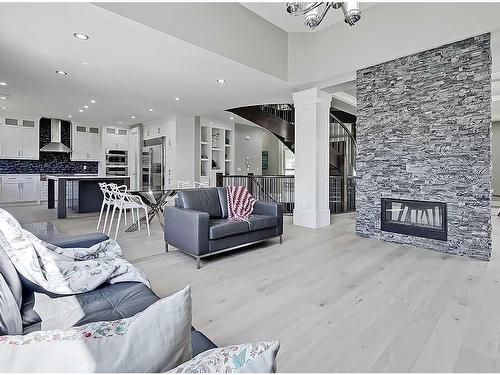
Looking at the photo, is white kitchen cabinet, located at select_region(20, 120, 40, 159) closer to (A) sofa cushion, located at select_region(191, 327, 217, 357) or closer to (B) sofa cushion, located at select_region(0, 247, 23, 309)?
(B) sofa cushion, located at select_region(0, 247, 23, 309)

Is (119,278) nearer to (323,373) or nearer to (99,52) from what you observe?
(323,373)

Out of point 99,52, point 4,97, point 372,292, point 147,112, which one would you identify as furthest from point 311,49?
point 4,97

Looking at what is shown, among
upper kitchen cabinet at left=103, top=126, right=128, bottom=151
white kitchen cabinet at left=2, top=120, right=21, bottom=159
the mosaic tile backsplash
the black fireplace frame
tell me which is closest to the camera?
the black fireplace frame

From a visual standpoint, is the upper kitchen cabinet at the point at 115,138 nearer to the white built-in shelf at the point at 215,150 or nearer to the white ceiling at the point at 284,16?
the white built-in shelf at the point at 215,150

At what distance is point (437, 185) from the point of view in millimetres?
3814

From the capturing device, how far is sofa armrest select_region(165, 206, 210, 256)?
3109 mm

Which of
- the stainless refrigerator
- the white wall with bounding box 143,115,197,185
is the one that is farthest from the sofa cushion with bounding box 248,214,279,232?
the stainless refrigerator

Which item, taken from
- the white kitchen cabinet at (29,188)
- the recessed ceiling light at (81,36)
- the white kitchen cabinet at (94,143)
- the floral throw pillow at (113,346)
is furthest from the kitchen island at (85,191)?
the floral throw pillow at (113,346)

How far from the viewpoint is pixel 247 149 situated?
10.5 m

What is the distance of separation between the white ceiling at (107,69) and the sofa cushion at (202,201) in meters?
1.90

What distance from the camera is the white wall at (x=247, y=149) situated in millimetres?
10188

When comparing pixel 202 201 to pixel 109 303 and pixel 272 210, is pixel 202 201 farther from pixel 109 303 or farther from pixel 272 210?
pixel 109 303

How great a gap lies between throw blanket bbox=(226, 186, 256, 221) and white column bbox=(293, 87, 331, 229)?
183 centimetres

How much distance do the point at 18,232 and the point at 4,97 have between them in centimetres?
652
